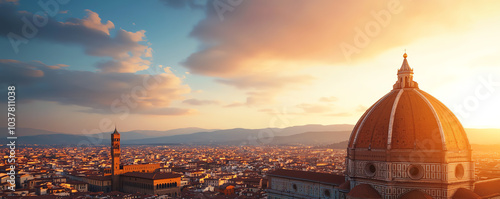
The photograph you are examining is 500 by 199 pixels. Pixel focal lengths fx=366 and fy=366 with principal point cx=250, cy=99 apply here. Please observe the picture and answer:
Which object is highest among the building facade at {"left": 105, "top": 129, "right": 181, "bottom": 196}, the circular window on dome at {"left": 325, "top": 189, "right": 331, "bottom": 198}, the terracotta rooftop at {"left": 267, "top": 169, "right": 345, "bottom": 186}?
the terracotta rooftop at {"left": 267, "top": 169, "right": 345, "bottom": 186}

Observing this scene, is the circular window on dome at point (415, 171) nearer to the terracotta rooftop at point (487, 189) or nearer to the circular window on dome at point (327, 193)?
the terracotta rooftop at point (487, 189)

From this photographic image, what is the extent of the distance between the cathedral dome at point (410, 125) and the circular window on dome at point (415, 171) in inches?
50.7

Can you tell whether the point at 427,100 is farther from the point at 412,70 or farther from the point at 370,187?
the point at 370,187

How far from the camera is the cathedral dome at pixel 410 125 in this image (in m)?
23.8

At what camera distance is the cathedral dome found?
935 inches

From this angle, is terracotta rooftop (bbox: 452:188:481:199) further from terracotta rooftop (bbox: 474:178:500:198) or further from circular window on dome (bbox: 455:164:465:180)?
terracotta rooftop (bbox: 474:178:500:198)

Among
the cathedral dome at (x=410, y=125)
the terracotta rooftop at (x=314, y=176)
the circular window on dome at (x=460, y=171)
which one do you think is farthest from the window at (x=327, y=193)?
the circular window on dome at (x=460, y=171)

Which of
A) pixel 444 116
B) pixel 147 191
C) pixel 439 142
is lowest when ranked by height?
pixel 147 191

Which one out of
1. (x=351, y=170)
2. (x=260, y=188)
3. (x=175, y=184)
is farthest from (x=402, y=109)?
(x=175, y=184)

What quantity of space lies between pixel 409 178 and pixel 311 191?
10978 mm

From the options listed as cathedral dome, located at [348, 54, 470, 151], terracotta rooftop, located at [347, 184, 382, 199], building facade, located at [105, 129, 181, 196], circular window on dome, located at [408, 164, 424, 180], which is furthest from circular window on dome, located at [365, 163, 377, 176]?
building facade, located at [105, 129, 181, 196]

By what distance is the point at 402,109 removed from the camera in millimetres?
24938

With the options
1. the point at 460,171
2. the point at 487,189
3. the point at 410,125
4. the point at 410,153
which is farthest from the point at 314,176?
the point at 487,189

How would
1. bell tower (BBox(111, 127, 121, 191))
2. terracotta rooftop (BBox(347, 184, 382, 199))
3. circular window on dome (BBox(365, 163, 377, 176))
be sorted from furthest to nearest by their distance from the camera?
bell tower (BBox(111, 127, 121, 191)) → circular window on dome (BBox(365, 163, 377, 176)) → terracotta rooftop (BBox(347, 184, 382, 199))
